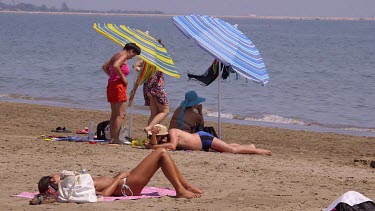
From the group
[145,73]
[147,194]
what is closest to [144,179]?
[147,194]

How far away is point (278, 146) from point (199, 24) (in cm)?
254

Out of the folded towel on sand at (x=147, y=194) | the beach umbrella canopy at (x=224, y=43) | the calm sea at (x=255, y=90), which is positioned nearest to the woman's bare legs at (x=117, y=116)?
the beach umbrella canopy at (x=224, y=43)

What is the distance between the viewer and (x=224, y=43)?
38.5 feet

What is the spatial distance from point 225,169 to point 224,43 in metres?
2.48

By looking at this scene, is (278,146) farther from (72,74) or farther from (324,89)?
(72,74)

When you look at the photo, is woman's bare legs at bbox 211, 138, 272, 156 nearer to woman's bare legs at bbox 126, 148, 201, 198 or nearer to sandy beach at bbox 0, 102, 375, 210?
sandy beach at bbox 0, 102, 375, 210

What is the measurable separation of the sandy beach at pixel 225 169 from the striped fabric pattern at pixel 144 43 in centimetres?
126

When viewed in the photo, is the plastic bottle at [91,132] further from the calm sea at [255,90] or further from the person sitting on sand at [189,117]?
the calm sea at [255,90]

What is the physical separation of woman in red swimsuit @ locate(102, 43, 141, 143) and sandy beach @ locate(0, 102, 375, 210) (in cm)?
40

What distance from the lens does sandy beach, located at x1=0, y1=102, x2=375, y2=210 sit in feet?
25.9

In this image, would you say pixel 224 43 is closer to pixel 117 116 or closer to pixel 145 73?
pixel 145 73

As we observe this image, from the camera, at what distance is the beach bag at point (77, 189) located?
7613 mm

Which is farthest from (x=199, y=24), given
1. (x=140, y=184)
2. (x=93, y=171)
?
(x=140, y=184)

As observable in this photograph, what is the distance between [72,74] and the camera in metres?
29.0
